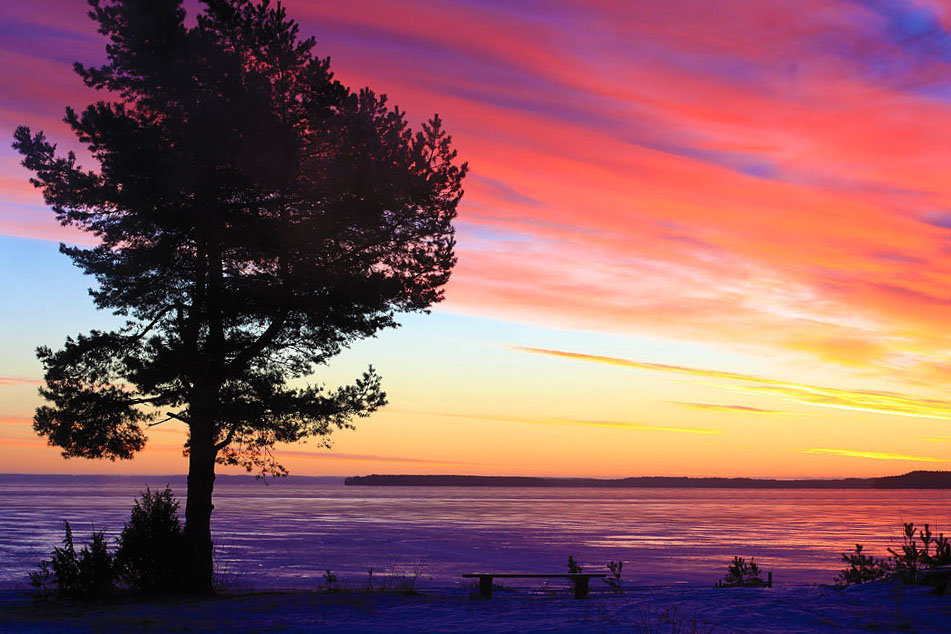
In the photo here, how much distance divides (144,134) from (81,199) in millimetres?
1970

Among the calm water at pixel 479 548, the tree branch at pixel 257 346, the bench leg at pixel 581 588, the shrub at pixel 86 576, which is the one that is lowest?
the calm water at pixel 479 548

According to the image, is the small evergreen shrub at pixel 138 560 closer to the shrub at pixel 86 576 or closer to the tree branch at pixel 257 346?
the shrub at pixel 86 576

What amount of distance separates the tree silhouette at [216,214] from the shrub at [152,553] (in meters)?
0.39

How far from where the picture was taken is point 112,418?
18.8 m

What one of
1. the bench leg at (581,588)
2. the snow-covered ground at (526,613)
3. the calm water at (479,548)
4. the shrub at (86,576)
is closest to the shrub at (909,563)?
the snow-covered ground at (526,613)

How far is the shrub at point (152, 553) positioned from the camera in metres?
18.2

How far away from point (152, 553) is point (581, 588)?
920cm

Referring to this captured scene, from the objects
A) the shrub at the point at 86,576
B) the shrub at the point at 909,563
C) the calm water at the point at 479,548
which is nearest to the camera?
the shrub at the point at 909,563

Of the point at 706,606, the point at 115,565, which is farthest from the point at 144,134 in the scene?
the point at 706,606

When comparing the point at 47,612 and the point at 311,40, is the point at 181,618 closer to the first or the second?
the point at 47,612

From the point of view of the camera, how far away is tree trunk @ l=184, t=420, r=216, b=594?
1844 centimetres

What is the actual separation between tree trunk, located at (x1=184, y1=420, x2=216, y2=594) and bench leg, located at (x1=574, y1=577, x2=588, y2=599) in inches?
310

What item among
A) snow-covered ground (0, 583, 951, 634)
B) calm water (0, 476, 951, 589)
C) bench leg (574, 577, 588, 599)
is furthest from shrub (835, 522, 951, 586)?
calm water (0, 476, 951, 589)

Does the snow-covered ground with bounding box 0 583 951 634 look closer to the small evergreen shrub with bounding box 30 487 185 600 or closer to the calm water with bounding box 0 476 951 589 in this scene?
the small evergreen shrub with bounding box 30 487 185 600
